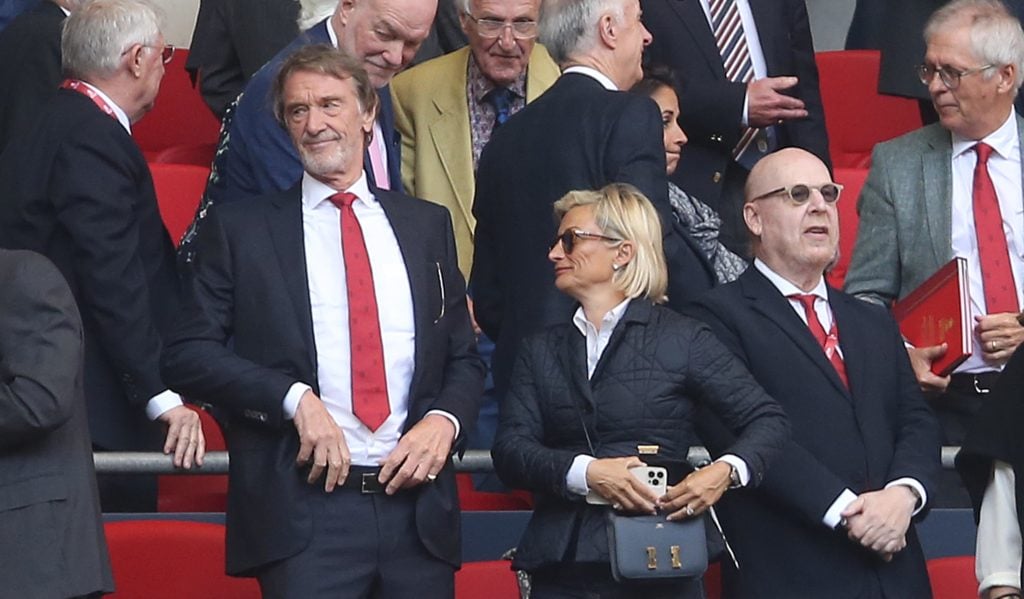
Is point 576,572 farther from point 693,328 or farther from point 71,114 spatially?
point 71,114

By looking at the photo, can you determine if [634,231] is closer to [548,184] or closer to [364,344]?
[548,184]

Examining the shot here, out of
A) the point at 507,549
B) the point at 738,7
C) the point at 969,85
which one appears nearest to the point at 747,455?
the point at 507,549

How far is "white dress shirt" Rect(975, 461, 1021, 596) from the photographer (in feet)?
15.9

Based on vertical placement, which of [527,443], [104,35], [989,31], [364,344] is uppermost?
[104,35]

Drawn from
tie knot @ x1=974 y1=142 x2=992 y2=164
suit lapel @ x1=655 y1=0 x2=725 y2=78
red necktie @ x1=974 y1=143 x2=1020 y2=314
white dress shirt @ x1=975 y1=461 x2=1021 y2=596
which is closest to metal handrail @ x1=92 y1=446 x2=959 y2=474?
white dress shirt @ x1=975 y1=461 x2=1021 y2=596

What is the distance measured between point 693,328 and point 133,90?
173 cm

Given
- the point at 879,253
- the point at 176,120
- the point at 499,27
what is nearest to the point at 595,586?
the point at 879,253

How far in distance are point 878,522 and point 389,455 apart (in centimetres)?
113

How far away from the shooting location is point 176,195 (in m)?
7.99

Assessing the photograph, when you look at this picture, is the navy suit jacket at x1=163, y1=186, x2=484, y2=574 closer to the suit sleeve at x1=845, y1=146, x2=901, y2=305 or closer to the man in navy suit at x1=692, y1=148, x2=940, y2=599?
the man in navy suit at x1=692, y1=148, x2=940, y2=599

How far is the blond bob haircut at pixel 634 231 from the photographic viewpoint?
5.27 m

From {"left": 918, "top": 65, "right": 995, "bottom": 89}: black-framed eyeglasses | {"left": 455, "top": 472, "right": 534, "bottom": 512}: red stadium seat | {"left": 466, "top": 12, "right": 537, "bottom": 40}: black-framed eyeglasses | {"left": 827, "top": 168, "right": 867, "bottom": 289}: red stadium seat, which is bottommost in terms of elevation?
{"left": 455, "top": 472, "right": 534, "bottom": 512}: red stadium seat

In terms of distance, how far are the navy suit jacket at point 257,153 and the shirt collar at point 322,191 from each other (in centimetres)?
35

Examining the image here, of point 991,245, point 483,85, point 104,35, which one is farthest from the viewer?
point 483,85
